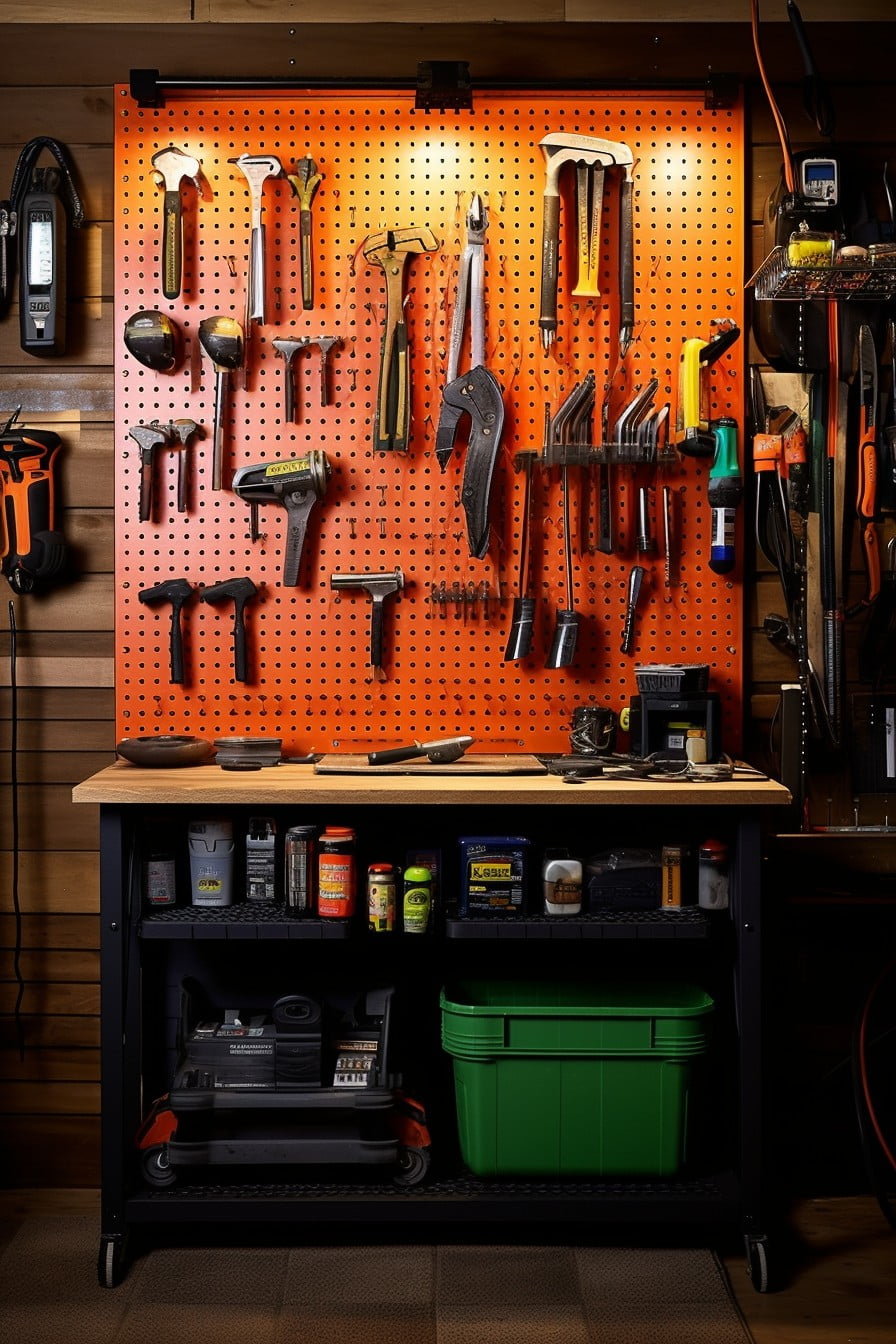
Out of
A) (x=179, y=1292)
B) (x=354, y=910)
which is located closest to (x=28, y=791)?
(x=354, y=910)

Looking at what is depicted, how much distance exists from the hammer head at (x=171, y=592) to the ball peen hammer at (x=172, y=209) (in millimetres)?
651

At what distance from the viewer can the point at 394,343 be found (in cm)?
261

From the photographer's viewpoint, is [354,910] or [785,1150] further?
[785,1150]

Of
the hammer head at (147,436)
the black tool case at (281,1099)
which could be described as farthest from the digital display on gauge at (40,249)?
the black tool case at (281,1099)

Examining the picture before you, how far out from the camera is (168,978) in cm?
265

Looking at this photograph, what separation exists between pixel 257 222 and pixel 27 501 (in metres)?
0.82

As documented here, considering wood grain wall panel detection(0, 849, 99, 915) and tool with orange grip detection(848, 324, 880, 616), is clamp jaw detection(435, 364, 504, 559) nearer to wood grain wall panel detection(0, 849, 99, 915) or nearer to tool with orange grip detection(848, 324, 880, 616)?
tool with orange grip detection(848, 324, 880, 616)

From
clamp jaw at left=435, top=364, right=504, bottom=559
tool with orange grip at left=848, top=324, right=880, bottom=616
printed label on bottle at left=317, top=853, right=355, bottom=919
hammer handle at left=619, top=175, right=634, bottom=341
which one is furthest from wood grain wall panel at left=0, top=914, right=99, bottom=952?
tool with orange grip at left=848, top=324, right=880, bottom=616

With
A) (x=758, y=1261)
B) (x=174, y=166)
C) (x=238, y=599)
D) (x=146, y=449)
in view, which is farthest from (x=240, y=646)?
(x=758, y=1261)

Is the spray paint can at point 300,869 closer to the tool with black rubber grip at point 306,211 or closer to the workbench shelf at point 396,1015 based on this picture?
the workbench shelf at point 396,1015

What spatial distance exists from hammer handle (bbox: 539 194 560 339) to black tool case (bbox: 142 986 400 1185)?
1572 mm

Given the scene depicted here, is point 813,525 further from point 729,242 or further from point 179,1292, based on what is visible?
point 179,1292

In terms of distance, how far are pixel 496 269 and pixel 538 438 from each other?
1.31ft

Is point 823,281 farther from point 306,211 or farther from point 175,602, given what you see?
point 175,602
